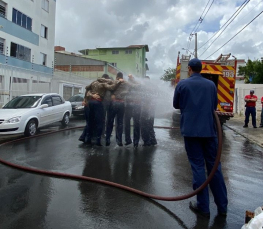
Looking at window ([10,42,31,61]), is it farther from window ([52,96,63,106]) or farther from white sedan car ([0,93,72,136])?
white sedan car ([0,93,72,136])

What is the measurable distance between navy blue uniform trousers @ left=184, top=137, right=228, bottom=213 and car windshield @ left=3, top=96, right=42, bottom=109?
23.3ft

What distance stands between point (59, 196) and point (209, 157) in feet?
6.93

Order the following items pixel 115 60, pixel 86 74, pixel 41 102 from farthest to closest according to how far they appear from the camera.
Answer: pixel 115 60
pixel 86 74
pixel 41 102

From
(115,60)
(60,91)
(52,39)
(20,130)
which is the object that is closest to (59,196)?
(20,130)

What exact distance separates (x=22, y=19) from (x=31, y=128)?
56.8 feet

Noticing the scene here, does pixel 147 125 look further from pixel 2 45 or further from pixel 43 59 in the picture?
pixel 43 59

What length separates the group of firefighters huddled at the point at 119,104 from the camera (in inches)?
253

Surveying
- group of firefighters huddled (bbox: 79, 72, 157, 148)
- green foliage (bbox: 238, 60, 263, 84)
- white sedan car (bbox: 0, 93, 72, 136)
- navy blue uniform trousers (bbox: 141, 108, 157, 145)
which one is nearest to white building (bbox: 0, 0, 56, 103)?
white sedan car (bbox: 0, 93, 72, 136)

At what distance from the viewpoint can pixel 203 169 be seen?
→ 3.15m

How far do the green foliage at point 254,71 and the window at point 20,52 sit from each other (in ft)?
90.0

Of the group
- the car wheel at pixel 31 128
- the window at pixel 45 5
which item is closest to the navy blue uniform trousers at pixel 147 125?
the car wheel at pixel 31 128

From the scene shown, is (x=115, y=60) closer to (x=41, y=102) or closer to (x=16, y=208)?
(x=41, y=102)

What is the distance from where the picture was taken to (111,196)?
3.57 metres

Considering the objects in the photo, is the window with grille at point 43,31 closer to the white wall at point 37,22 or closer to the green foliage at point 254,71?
the white wall at point 37,22
